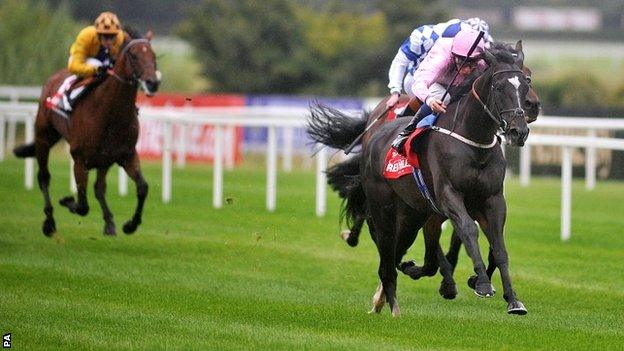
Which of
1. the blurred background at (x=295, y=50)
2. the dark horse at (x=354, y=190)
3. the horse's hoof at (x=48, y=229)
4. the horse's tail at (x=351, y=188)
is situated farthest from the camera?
the blurred background at (x=295, y=50)

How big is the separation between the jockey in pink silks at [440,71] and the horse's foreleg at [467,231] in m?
0.54

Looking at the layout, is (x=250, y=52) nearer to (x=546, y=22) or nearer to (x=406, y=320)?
(x=546, y=22)

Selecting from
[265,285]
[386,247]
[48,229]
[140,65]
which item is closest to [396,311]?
[386,247]

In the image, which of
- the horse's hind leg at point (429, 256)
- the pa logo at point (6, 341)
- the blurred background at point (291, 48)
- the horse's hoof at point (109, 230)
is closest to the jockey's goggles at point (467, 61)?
the horse's hind leg at point (429, 256)

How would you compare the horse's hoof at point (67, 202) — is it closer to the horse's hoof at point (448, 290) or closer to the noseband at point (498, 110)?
the horse's hoof at point (448, 290)

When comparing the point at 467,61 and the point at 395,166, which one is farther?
the point at 395,166

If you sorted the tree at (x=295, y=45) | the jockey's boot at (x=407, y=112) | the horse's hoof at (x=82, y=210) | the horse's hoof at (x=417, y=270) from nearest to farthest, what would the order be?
the horse's hoof at (x=417, y=270), the jockey's boot at (x=407, y=112), the horse's hoof at (x=82, y=210), the tree at (x=295, y=45)

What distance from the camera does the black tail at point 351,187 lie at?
9008mm

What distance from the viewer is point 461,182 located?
7.36 m

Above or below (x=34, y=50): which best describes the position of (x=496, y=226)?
below

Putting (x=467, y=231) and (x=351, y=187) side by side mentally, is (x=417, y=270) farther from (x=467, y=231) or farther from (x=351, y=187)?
(x=467, y=231)

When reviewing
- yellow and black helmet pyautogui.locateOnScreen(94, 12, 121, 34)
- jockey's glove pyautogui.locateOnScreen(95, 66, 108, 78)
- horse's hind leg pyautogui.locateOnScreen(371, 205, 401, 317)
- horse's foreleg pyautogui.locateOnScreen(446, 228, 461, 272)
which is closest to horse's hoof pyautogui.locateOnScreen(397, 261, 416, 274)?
horse's hind leg pyautogui.locateOnScreen(371, 205, 401, 317)

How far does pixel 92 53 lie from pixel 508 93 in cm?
540

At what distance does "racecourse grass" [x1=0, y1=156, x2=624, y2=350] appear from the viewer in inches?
271
